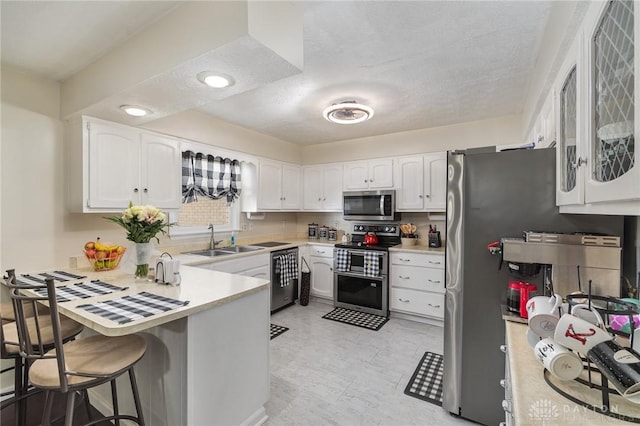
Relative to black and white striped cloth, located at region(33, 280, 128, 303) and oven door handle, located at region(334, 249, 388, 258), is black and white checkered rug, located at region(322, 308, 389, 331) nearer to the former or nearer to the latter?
oven door handle, located at region(334, 249, 388, 258)

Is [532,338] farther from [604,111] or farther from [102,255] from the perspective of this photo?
[102,255]

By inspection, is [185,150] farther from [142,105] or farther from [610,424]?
[610,424]

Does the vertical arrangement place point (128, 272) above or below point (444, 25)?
below

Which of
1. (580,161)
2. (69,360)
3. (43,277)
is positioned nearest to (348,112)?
(580,161)

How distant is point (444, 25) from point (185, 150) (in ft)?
8.79

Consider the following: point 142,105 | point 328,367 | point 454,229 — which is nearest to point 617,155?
point 454,229

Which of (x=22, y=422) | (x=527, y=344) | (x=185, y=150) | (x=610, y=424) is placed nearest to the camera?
(x=610, y=424)

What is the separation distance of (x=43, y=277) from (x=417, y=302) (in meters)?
3.53

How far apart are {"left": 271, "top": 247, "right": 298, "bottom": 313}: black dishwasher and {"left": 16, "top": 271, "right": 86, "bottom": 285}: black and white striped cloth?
1.97 meters

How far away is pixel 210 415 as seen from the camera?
5.01ft

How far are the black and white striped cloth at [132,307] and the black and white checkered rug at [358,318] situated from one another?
238 cm

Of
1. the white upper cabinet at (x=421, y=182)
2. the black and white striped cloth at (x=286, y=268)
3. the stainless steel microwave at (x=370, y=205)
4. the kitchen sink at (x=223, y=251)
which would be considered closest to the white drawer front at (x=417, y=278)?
the stainless steel microwave at (x=370, y=205)

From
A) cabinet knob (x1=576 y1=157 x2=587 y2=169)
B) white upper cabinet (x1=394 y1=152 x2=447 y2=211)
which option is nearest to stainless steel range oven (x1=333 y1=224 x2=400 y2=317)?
white upper cabinet (x1=394 y1=152 x2=447 y2=211)

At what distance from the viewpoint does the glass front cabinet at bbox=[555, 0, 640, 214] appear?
2.41ft
